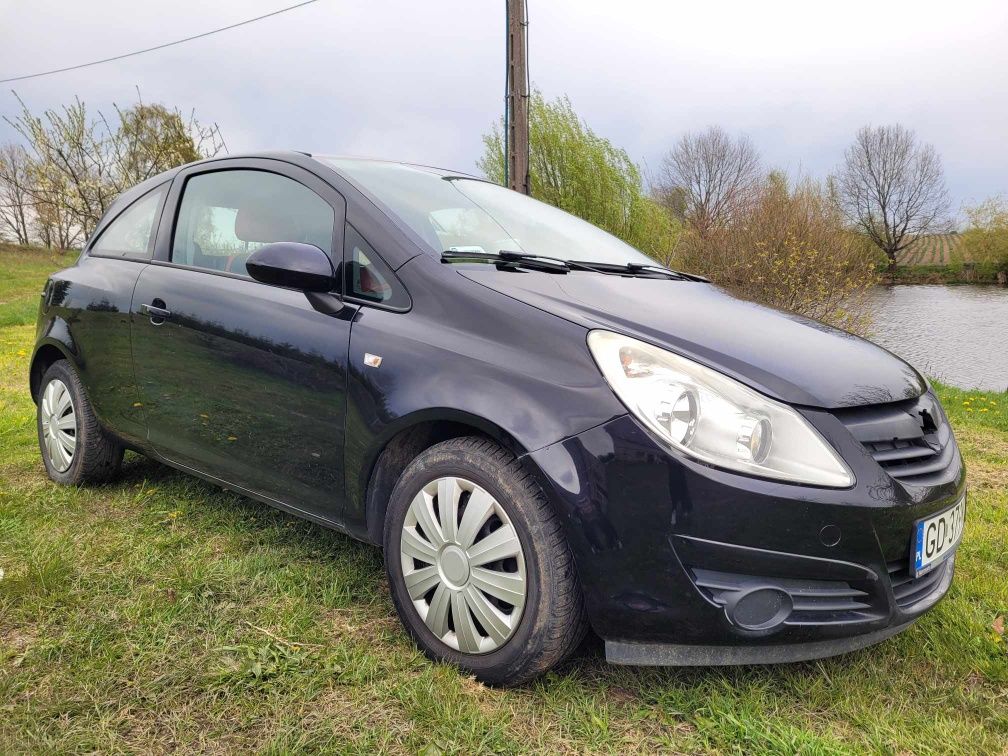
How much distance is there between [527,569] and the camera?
1.79m

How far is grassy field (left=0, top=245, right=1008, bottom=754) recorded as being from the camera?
5.64 ft

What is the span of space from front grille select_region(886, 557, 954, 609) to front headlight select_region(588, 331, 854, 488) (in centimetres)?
29

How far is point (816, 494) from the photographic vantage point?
1.62m

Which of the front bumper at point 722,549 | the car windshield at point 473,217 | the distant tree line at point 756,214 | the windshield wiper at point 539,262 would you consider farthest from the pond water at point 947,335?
the front bumper at point 722,549

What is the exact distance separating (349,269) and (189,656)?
47.4 inches

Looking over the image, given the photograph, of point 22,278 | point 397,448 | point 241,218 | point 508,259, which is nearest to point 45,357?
point 241,218

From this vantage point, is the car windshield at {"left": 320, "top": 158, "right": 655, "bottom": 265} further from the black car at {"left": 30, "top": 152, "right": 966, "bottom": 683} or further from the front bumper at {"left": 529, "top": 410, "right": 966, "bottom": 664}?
the front bumper at {"left": 529, "top": 410, "right": 966, "bottom": 664}

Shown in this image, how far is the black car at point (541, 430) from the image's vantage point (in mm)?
1652

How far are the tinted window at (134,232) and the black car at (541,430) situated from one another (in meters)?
0.46

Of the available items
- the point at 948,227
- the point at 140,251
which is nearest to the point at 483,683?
the point at 140,251

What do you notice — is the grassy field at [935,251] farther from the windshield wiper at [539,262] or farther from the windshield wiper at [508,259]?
the windshield wiper at [508,259]

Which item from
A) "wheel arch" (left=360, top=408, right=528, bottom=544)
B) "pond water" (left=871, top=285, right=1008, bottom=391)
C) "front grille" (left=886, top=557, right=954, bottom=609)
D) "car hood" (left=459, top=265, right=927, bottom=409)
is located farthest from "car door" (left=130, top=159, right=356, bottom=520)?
"pond water" (left=871, top=285, right=1008, bottom=391)

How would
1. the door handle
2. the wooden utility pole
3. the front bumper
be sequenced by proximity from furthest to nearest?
the wooden utility pole → the door handle → the front bumper

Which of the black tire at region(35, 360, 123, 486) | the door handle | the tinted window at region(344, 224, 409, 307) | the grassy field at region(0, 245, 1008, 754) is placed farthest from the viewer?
the black tire at region(35, 360, 123, 486)
